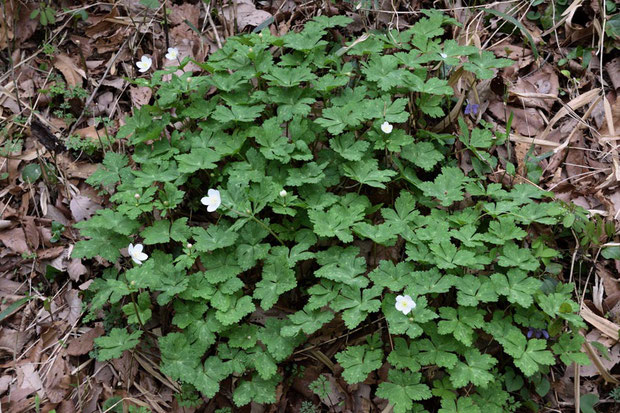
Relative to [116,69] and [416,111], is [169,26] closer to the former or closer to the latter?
[116,69]

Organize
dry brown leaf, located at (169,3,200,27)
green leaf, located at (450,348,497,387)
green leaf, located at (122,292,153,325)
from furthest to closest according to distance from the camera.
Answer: dry brown leaf, located at (169,3,200,27)
green leaf, located at (122,292,153,325)
green leaf, located at (450,348,497,387)

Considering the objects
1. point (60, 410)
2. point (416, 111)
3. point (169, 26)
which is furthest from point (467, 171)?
point (60, 410)

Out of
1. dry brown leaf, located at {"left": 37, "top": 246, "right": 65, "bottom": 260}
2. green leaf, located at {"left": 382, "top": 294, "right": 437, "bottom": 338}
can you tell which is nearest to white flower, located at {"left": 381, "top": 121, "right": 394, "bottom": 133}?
green leaf, located at {"left": 382, "top": 294, "right": 437, "bottom": 338}

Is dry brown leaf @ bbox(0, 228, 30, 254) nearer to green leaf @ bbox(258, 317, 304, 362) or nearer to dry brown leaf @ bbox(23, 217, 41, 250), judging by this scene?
dry brown leaf @ bbox(23, 217, 41, 250)

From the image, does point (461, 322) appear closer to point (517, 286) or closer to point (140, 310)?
point (517, 286)

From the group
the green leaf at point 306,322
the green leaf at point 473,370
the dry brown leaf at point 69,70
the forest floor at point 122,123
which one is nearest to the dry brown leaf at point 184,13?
the forest floor at point 122,123

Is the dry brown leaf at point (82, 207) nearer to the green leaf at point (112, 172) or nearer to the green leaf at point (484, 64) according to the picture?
the green leaf at point (112, 172)
